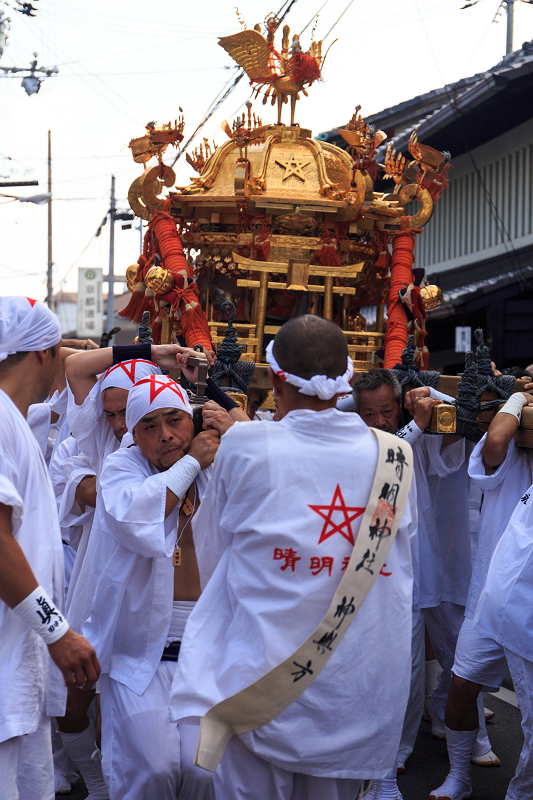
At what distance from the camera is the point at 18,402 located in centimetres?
238

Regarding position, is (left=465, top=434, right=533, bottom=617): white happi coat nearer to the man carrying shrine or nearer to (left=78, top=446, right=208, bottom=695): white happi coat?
the man carrying shrine

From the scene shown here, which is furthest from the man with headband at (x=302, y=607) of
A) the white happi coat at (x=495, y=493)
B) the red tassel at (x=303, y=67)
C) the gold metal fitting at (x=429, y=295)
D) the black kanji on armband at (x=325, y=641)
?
the red tassel at (x=303, y=67)

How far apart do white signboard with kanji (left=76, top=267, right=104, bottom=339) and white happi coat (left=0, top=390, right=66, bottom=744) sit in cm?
2432

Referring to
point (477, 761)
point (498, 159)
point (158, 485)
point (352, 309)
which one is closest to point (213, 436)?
point (158, 485)

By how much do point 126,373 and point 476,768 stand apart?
2431 mm

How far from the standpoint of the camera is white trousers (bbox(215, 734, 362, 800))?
2.17m

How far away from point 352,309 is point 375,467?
3.72 metres

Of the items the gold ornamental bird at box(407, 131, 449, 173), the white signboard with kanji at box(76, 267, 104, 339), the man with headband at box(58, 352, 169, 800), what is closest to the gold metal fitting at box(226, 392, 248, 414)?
the man with headband at box(58, 352, 169, 800)

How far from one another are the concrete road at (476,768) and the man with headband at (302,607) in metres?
1.73

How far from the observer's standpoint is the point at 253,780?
2168 millimetres

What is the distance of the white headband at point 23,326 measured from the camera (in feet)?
7.61

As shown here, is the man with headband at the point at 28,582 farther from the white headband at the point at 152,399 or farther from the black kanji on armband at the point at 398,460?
the black kanji on armband at the point at 398,460

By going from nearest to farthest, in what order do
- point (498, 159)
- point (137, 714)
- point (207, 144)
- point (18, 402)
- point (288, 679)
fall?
1. point (288, 679)
2. point (18, 402)
3. point (137, 714)
4. point (207, 144)
5. point (498, 159)

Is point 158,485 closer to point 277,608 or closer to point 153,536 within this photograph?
point 153,536
